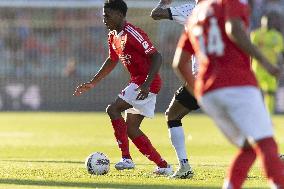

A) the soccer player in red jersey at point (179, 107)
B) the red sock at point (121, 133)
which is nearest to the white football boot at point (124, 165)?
the red sock at point (121, 133)

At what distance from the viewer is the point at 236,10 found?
7141mm

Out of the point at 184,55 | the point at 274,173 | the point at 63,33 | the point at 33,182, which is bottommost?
the point at 63,33

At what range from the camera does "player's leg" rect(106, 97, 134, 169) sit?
11766 millimetres

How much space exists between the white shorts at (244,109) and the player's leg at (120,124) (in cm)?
453

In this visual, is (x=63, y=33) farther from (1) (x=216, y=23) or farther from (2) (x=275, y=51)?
(1) (x=216, y=23)

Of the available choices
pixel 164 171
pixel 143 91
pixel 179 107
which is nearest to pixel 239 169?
pixel 143 91

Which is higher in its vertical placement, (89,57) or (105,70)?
(105,70)

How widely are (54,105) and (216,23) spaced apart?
2352 cm

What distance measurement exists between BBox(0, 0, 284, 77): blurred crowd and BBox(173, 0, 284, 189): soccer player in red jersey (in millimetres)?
22996

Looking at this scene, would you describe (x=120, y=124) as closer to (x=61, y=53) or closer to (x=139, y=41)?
(x=139, y=41)

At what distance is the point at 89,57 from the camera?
31078mm

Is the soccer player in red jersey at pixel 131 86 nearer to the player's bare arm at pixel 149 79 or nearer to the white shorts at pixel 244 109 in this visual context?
the player's bare arm at pixel 149 79

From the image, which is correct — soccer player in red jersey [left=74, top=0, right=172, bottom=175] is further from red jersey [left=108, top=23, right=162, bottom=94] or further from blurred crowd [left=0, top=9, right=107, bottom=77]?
blurred crowd [left=0, top=9, right=107, bottom=77]

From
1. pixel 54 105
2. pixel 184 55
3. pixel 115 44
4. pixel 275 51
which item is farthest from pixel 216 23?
pixel 54 105
